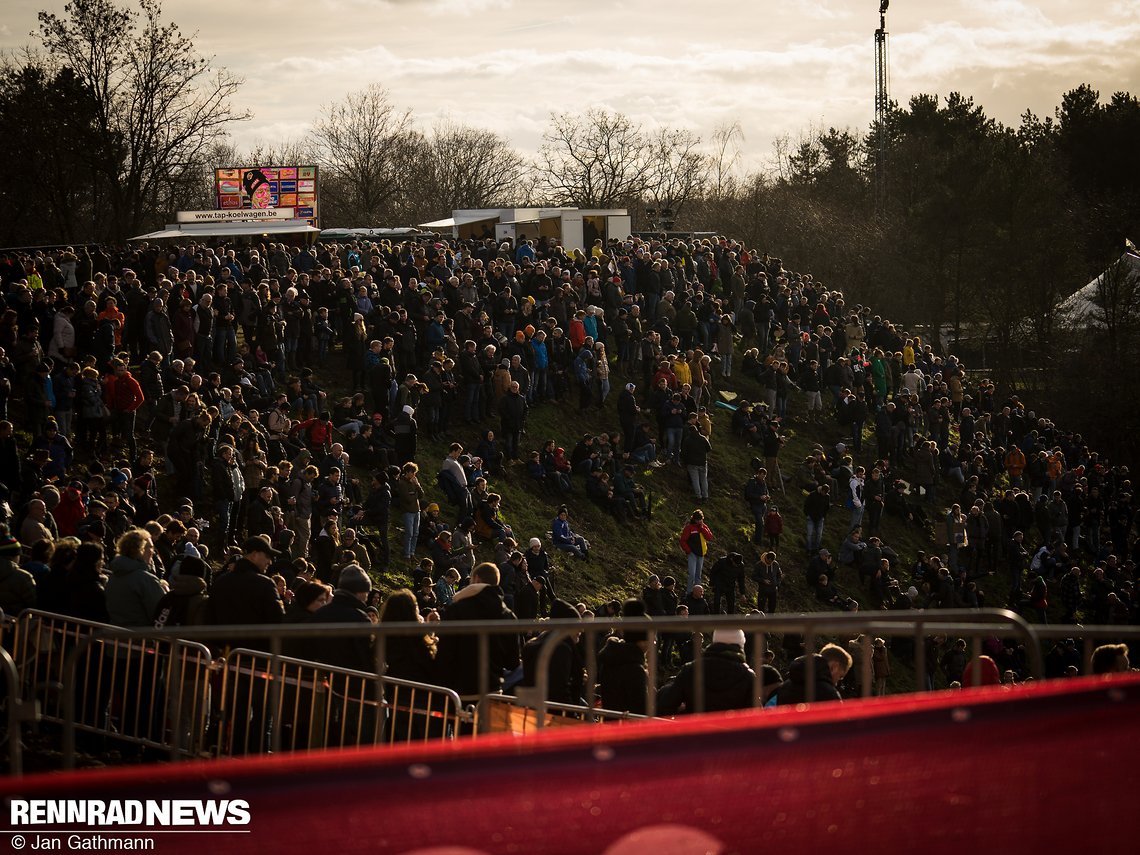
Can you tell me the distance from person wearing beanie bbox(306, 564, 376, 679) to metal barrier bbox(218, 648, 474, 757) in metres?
0.10

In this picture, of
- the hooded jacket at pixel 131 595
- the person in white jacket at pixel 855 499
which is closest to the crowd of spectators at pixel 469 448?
the hooded jacket at pixel 131 595

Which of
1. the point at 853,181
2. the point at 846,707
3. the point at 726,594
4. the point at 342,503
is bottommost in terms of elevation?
the point at 726,594

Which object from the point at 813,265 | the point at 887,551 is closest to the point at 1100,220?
the point at 813,265

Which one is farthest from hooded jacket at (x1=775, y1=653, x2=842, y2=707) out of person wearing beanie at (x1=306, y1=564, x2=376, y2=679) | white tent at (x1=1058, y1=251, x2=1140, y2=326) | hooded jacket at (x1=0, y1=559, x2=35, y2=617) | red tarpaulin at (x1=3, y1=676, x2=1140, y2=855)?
white tent at (x1=1058, y1=251, x2=1140, y2=326)

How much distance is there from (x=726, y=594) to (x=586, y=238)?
64.8 ft

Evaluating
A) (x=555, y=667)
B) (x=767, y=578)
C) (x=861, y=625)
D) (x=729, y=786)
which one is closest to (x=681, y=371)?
(x=767, y=578)

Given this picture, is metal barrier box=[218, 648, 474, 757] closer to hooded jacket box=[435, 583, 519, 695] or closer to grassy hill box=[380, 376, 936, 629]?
hooded jacket box=[435, 583, 519, 695]

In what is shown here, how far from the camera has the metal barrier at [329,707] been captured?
8039 millimetres

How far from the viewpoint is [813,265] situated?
68.1 m

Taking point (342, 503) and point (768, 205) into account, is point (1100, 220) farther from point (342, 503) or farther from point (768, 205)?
point (342, 503)

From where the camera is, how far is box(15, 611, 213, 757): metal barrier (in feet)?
26.4

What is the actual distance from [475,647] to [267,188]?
122ft

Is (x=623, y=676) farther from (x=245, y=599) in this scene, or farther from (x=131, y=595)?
(x=131, y=595)

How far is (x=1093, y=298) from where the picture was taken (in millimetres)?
56969
